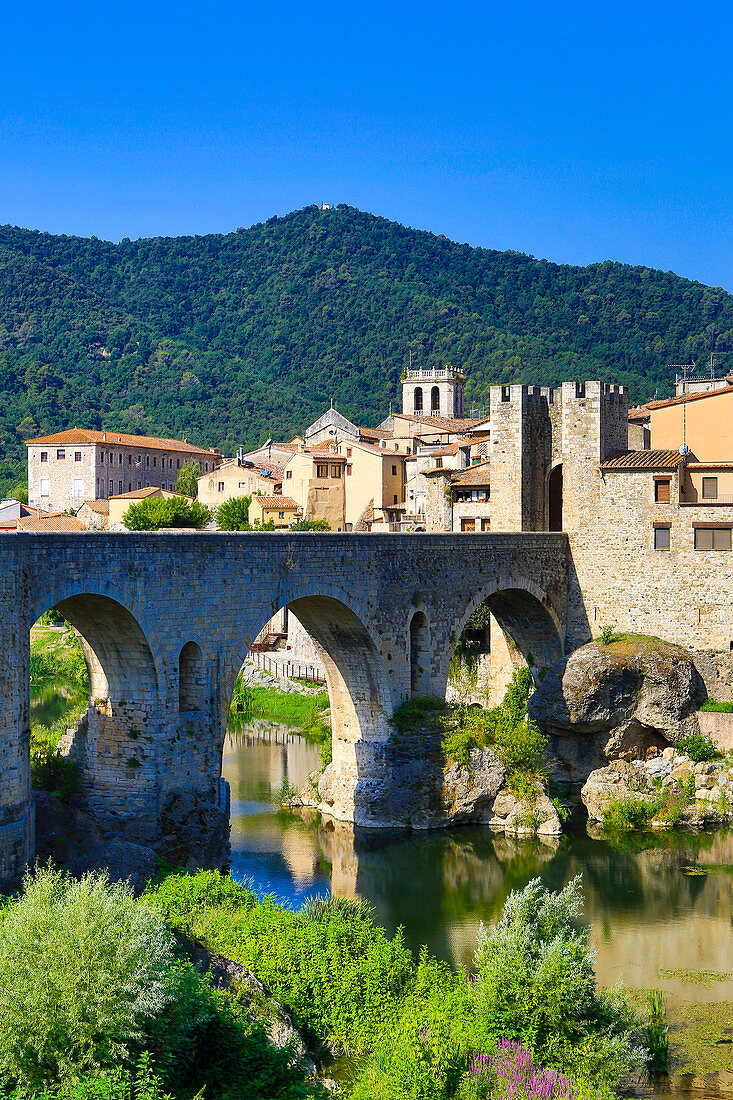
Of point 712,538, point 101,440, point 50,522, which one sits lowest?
point 712,538

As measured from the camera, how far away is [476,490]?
3741 cm

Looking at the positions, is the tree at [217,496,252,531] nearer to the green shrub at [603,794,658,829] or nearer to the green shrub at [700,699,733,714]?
the green shrub at [700,699,733,714]

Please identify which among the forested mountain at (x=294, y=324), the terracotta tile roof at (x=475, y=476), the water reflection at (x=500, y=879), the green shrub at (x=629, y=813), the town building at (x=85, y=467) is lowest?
the water reflection at (x=500, y=879)

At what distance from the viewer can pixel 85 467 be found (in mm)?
69562

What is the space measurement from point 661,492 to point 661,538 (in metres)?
1.21

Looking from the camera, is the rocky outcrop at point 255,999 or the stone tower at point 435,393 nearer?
the rocky outcrop at point 255,999

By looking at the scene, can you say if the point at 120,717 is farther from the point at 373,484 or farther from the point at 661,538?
the point at 373,484

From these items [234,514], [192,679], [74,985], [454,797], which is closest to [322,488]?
[234,514]

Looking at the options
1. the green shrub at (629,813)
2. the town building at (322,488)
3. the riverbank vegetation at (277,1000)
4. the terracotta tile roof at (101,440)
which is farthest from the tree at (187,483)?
the riverbank vegetation at (277,1000)

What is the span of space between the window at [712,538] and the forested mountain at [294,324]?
49.3 m

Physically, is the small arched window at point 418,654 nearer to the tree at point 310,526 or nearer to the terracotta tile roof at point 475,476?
the terracotta tile roof at point 475,476

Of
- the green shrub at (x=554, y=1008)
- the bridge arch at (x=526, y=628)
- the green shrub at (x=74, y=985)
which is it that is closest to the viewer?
the green shrub at (x=74, y=985)

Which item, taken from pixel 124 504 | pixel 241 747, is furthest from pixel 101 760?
pixel 124 504

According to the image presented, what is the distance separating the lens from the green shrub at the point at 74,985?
35.0 feet
